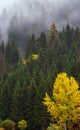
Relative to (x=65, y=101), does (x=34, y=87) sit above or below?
above

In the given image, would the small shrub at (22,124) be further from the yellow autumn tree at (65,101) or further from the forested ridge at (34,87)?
the yellow autumn tree at (65,101)

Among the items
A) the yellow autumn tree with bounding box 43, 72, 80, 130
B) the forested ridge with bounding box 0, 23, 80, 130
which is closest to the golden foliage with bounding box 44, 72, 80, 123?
the yellow autumn tree with bounding box 43, 72, 80, 130

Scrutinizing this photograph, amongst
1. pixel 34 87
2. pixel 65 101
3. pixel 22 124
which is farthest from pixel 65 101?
pixel 34 87

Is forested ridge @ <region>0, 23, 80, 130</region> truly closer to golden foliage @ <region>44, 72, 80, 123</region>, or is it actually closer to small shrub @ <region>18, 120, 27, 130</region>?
small shrub @ <region>18, 120, 27, 130</region>

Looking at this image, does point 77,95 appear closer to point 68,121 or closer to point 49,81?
point 68,121

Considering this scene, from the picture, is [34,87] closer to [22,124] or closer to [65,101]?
[22,124]

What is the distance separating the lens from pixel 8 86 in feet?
297

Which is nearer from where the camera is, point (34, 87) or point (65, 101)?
point (65, 101)

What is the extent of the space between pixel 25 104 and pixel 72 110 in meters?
29.2

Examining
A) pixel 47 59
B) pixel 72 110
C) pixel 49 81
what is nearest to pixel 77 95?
pixel 72 110

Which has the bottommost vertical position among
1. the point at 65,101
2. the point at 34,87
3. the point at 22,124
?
the point at 22,124

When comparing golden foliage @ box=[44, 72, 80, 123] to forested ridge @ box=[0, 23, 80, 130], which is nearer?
golden foliage @ box=[44, 72, 80, 123]

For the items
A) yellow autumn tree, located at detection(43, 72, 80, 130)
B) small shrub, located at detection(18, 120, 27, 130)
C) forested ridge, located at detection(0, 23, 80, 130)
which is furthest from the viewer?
forested ridge, located at detection(0, 23, 80, 130)

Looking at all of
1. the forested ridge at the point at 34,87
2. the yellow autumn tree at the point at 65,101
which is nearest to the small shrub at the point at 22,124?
the forested ridge at the point at 34,87
